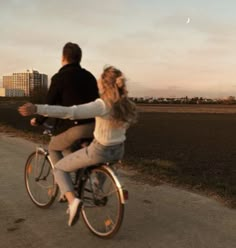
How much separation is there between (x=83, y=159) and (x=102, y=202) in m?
0.56

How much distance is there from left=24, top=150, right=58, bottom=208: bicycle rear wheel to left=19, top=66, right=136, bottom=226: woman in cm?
111

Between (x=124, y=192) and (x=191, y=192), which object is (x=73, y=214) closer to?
(x=124, y=192)

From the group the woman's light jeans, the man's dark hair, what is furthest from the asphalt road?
the man's dark hair

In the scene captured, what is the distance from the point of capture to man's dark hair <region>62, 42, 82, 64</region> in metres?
5.52

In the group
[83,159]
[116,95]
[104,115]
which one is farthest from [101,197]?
[116,95]

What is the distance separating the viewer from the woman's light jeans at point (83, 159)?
505 centimetres

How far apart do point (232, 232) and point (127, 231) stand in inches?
49.0

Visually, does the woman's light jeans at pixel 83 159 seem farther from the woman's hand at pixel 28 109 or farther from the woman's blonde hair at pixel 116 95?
the woman's hand at pixel 28 109

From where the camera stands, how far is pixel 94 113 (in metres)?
4.85

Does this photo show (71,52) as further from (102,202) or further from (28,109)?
(102,202)

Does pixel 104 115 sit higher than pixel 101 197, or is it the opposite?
pixel 104 115

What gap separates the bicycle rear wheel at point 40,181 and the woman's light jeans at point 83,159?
2.60ft

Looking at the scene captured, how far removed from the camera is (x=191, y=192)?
7.58 m

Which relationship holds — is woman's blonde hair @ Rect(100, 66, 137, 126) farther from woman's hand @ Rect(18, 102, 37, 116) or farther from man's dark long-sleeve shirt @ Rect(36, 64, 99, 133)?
woman's hand @ Rect(18, 102, 37, 116)
